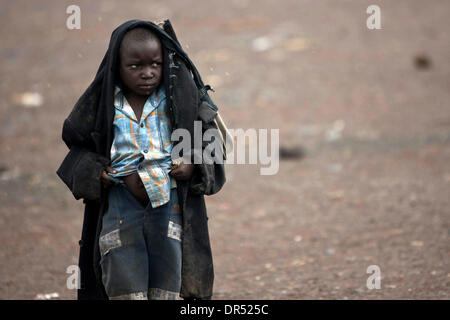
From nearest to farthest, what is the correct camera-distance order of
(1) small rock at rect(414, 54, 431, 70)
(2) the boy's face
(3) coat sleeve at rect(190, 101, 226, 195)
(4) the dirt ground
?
(2) the boy's face → (3) coat sleeve at rect(190, 101, 226, 195) → (4) the dirt ground → (1) small rock at rect(414, 54, 431, 70)

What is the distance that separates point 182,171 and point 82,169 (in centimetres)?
46

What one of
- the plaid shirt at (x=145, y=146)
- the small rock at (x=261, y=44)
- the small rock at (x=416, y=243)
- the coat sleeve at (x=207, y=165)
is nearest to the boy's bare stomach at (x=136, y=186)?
the plaid shirt at (x=145, y=146)

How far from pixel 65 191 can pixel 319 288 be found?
151 inches

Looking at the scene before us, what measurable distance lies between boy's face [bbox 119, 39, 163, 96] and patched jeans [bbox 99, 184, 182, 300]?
49 cm

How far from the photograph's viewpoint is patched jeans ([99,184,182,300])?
9.96ft

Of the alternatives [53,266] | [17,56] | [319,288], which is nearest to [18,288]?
[53,266]

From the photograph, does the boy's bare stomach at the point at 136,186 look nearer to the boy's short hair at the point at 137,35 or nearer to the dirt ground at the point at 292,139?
the boy's short hair at the point at 137,35

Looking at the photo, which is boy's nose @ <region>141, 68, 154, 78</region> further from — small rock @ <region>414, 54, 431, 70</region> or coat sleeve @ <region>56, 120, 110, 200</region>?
small rock @ <region>414, 54, 431, 70</region>

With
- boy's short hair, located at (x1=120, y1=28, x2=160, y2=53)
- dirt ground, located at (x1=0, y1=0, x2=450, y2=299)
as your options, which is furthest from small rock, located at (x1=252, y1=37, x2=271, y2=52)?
boy's short hair, located at (x1=120, y1=28, x2=160, y2=53)

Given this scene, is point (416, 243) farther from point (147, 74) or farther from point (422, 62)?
point (422, 62)

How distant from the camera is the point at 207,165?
312 centimetres

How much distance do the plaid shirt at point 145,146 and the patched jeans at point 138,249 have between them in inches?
3.8

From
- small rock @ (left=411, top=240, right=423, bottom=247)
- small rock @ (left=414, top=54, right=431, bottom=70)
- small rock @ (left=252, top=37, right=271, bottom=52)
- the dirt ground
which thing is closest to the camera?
the dirt ground

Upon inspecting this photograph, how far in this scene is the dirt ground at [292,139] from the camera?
207 inches
